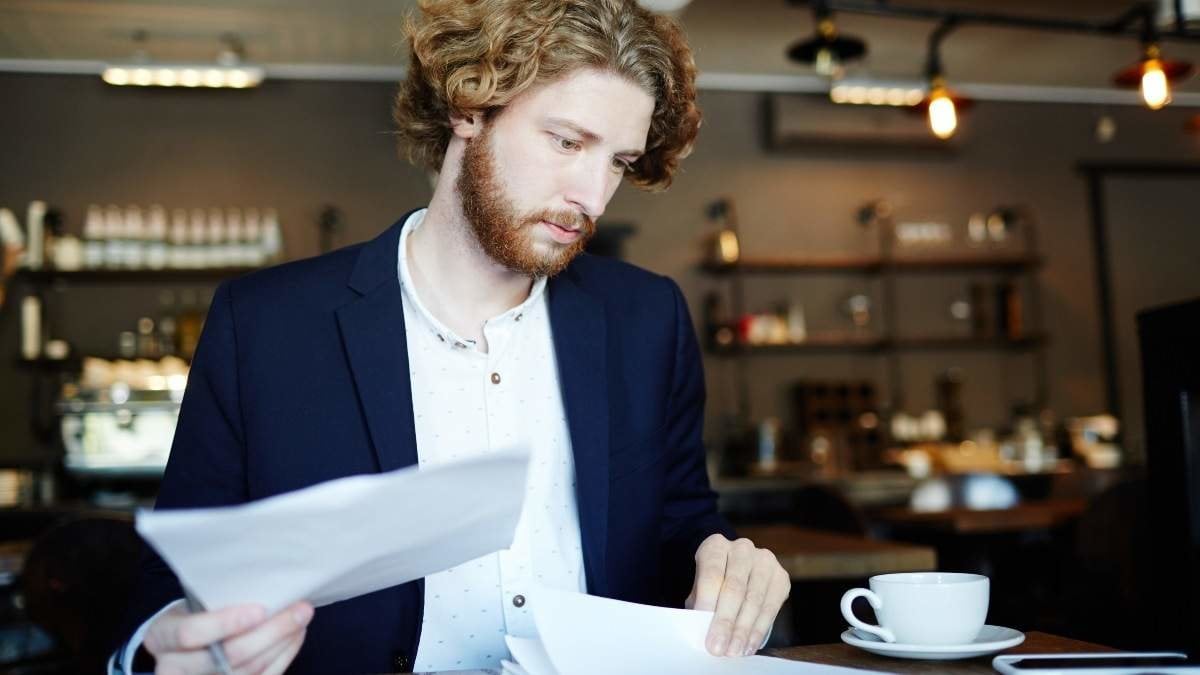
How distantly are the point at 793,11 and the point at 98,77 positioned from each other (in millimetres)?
4094

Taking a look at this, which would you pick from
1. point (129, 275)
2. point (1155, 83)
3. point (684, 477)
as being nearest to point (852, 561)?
point (684, 477)

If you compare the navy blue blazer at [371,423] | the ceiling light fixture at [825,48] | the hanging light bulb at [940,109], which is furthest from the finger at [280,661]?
the hanging light bulb at [940,109]

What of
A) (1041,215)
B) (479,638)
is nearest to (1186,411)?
(479,638)

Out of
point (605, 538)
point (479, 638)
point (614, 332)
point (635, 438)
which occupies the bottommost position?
point (479, 638)

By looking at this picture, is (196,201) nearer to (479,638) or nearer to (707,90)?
(707,90)

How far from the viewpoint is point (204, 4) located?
6059 millimetres

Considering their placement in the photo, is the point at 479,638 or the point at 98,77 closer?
the point at 479,638

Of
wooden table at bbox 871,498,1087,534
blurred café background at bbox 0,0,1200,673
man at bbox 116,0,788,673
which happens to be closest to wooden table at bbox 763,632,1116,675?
man at bbox 116,0,788,673

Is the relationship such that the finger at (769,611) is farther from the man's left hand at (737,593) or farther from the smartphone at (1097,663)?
the smartphone at (1097,663)

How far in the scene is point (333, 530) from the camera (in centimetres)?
86

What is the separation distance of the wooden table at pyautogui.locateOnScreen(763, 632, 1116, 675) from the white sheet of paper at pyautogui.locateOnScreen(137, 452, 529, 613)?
34cm

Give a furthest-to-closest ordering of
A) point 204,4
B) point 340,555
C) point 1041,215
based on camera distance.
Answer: point 1041,215 → point 204,4 → point 340,555

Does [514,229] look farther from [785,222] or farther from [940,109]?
[785,222]

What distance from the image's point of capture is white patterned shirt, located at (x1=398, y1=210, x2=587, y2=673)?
58.7 inches
